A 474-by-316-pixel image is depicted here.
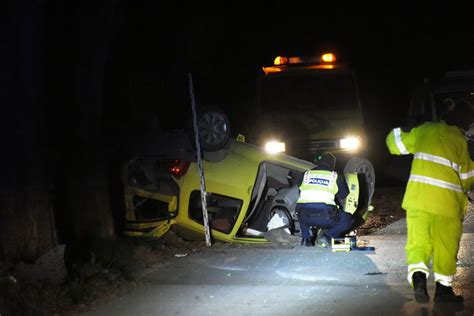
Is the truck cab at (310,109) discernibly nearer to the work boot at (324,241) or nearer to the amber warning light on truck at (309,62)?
the amber warning light on truck at (309,62)

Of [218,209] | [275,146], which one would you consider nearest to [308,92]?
[275,146]

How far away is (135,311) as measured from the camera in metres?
5.26

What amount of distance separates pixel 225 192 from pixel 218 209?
1.56 ft

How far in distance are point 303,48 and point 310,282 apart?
2002cm

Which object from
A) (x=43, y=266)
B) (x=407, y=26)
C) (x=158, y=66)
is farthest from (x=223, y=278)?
(x=407, y=26)

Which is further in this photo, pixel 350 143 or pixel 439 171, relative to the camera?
pixel 350 143

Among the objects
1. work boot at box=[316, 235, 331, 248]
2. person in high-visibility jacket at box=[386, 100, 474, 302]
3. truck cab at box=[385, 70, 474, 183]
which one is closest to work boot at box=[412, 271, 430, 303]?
person in high-visibility jacket at box=[386, 100, 474, 302]

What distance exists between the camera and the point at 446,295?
5.01m

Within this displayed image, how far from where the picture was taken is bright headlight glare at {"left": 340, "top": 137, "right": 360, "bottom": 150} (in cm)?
1123

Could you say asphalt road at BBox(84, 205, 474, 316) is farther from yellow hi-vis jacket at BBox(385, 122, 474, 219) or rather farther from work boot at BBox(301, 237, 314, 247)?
yellow hi-vis jacket at BBox(385, 122, 474, 219)

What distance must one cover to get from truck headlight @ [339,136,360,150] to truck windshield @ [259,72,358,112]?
25.8 inches

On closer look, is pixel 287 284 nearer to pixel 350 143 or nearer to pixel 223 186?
pixel 223 186

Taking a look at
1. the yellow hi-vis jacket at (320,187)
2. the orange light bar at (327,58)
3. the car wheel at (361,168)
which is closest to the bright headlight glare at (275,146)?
the orange light bar at (327,58)

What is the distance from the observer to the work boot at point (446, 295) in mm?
4992
